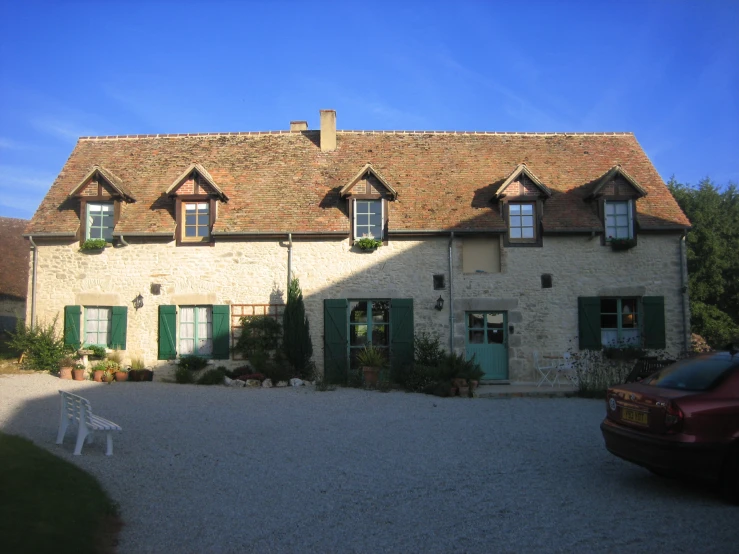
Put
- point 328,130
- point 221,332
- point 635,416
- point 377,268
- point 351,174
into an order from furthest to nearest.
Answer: point 328,130, point 351,174, point 377,268, point 221,332, point 635,416

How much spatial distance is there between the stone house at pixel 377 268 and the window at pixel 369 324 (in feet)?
0.09

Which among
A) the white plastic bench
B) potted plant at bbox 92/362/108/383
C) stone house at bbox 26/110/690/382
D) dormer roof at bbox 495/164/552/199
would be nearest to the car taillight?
the white plastic bench

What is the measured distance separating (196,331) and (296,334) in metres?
2.82

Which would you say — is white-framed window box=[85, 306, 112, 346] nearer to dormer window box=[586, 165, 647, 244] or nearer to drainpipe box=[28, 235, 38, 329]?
drainpipe box=[28, 235, 38, 329]

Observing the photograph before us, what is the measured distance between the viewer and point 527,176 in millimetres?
16172

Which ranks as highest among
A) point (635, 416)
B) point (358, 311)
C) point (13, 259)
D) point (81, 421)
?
point (13, 259)

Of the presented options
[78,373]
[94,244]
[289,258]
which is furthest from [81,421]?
[94,244]

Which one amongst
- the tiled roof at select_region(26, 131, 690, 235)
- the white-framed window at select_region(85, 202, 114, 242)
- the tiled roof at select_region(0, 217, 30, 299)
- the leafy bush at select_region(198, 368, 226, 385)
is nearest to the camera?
the leafy bush at select_region(198, 368, 226, 385)

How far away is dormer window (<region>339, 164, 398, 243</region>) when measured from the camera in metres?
16.1

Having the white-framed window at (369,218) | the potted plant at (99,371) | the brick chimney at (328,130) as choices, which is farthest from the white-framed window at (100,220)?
the white-framed window at (369,218)

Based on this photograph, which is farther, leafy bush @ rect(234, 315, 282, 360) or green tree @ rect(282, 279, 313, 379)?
leafy bush @ rect(234, 315, 282, 360)

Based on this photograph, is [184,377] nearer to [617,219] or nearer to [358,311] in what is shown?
[358,311]

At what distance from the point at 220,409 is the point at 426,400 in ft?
13.9

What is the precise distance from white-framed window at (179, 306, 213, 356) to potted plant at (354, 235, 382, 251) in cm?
434
